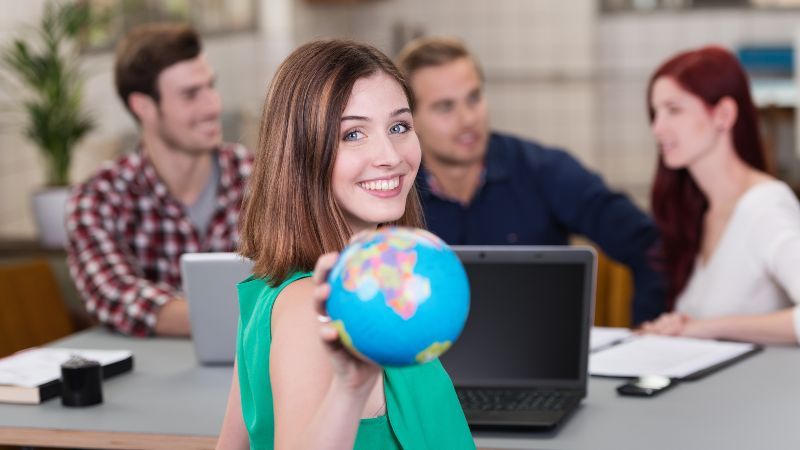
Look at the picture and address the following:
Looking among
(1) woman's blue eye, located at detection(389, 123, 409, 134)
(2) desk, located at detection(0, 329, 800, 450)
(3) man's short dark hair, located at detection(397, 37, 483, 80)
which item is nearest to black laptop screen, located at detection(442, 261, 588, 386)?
(2) desk, located at detection(0, 329, 800, 450)

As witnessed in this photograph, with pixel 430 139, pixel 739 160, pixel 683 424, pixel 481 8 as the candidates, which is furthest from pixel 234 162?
pixel 481 8

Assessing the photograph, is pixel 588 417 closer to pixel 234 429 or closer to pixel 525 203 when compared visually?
pixel 234 429

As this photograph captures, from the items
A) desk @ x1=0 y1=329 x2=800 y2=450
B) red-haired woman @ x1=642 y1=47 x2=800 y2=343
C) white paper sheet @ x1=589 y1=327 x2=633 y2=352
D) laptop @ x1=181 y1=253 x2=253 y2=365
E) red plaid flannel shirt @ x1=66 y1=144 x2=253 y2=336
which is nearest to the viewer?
desk @ x1=0 y1=329 x2=800 y2=450

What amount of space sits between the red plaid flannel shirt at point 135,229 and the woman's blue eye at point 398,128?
148 cm

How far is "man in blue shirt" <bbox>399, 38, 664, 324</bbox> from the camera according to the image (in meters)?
3.14

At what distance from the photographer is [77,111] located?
3990 millimetres

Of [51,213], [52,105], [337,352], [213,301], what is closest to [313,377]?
[337,352]

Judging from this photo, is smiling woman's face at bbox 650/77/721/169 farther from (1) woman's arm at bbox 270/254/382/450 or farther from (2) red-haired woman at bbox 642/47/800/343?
(1) woman's arm at bbox 270/254/382/450

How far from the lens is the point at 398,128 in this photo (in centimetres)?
141

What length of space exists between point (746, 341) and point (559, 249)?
23.7 inches

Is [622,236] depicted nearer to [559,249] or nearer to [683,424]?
[559,249]

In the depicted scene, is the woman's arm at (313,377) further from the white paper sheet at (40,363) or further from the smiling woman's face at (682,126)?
the smiling woman's face at (682,126)

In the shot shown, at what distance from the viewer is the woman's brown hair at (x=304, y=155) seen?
1.34 m

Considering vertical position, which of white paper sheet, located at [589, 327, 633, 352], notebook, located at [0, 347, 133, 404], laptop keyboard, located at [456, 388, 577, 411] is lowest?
white paper sheet, located at [589, 327, 633, 352]
